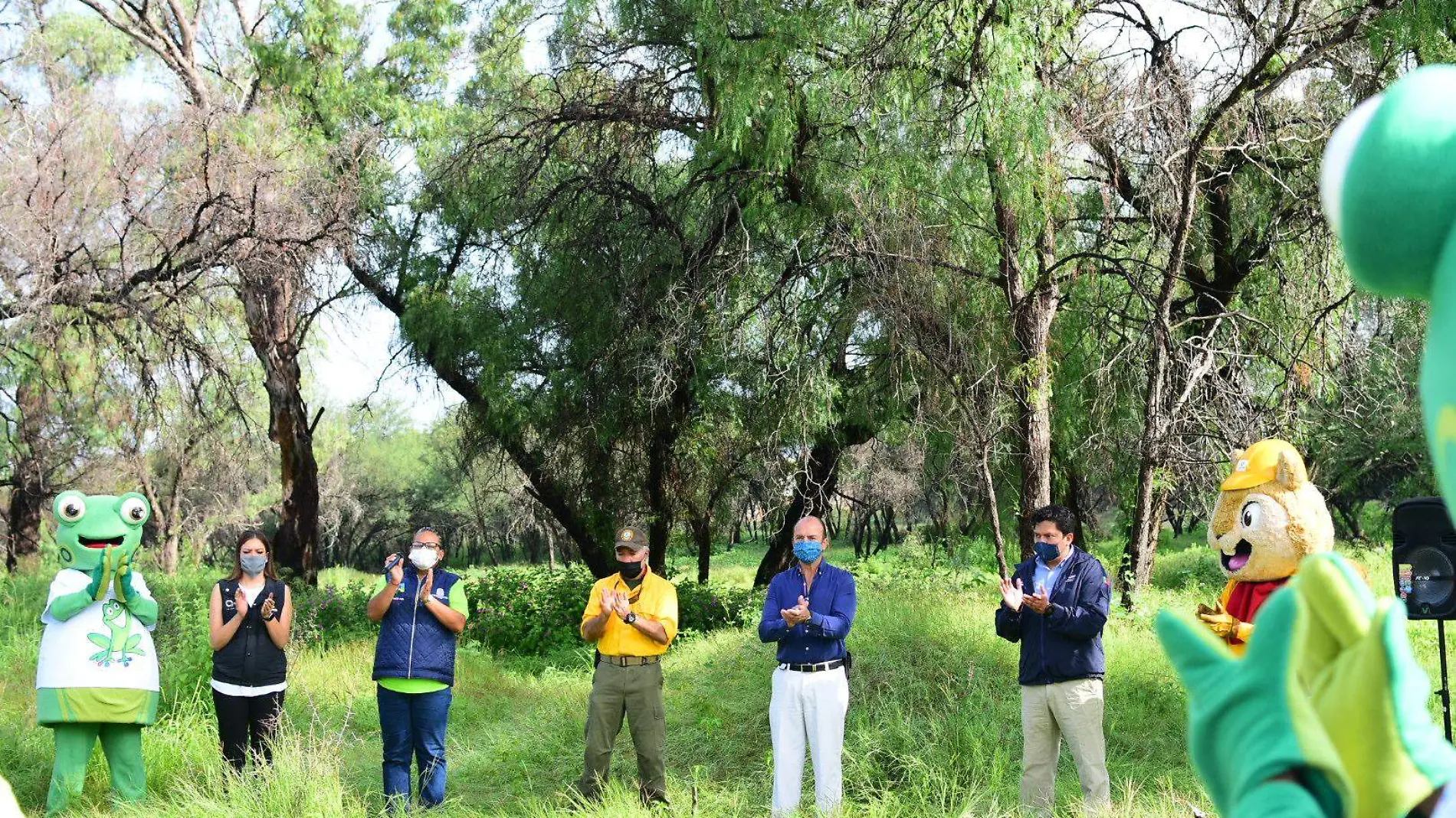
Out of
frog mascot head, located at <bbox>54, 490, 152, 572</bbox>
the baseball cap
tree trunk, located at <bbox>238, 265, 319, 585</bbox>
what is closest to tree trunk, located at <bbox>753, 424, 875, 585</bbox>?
the baseball cap

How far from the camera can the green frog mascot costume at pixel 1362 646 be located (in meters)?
1.48

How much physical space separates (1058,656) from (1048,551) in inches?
20.3

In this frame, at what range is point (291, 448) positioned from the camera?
17.2 metres

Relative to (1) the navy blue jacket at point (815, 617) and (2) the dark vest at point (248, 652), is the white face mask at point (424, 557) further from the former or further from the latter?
(1) the navy blue jacket at point (815, 617)

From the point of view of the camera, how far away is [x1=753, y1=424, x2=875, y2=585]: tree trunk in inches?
447

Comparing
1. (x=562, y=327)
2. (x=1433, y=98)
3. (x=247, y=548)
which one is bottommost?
(x=247, y=548)

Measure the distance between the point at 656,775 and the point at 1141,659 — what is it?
151 inches

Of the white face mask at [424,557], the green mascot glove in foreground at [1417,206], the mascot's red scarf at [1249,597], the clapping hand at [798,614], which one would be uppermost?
the green mascot glove in foreground at [1417,206]

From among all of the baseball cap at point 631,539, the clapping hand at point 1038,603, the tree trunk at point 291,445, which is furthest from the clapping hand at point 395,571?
the tree trunk at point 291,445

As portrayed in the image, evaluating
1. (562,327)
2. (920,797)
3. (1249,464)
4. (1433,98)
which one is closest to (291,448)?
(562,327)

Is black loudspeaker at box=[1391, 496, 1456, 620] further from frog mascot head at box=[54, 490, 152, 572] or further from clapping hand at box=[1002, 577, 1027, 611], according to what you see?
frog mascot head at box=[54, 490, 152, 572]

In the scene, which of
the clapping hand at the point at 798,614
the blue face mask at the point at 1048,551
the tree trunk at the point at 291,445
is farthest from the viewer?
the tree trunk at the point at 291,445

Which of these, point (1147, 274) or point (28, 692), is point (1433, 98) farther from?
point (28, 692)

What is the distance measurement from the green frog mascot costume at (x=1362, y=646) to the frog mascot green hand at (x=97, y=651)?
6428 mm
